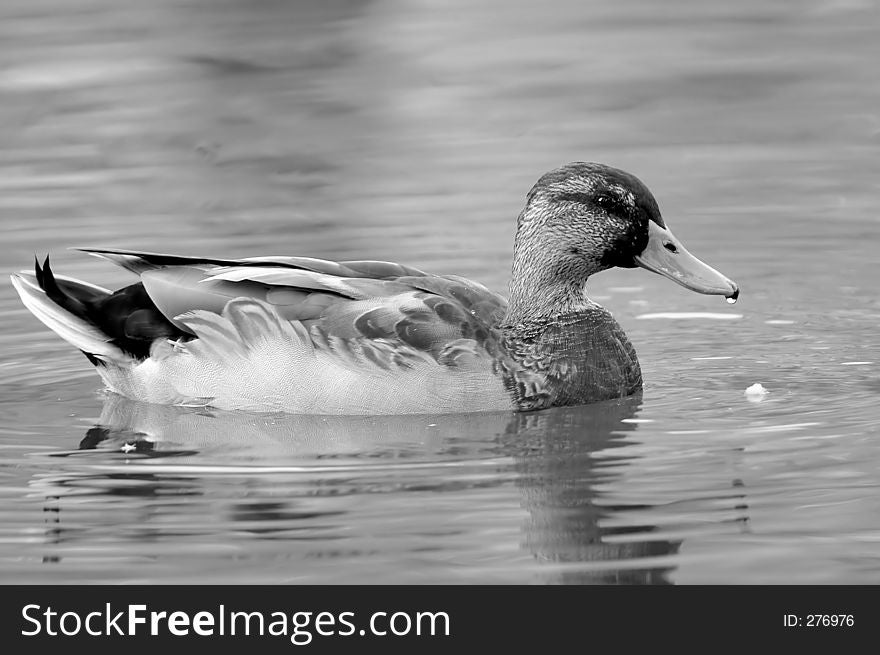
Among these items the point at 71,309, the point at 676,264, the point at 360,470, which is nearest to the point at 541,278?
the point at 676,264

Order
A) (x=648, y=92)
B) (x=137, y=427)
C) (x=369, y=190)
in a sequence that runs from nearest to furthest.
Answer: (x=137, y=427) → (x=369, y=190) → (x=648, y=92)

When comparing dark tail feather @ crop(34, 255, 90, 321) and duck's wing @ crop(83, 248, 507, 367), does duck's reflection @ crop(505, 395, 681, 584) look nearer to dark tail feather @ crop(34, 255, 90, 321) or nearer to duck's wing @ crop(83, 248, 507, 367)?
duck's wing @ crop(83, 248, 507, 367)

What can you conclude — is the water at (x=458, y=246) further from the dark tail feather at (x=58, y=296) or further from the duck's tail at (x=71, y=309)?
the dark tail feather at (x=58, y=296)

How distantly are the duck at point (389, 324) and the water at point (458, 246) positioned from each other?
0.60 feet

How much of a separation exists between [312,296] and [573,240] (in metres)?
1.49

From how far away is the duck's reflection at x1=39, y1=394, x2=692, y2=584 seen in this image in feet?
25.2

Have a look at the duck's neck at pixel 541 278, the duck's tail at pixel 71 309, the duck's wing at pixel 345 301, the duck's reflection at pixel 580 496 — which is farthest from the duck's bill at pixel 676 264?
the duck's tail at pixel 71 309

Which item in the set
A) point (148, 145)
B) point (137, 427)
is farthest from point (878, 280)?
point (148, 145)

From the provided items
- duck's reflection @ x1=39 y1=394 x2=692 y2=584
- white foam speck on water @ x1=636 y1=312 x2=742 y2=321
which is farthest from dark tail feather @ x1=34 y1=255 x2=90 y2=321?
white foam speck on water @ x1=636 y1=312 x2=742 y2=321

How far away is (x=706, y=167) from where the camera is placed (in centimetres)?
1505

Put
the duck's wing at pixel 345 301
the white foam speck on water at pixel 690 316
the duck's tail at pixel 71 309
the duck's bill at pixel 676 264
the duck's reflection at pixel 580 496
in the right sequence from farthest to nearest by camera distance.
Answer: the white foam speck on water at pixel 690 316 → the duck's tail at pixel 71 309 → the duck's bill at pixel 676 264 → the duck's wing at pixel 345 301 → the duck's reflection at pixel 580 496

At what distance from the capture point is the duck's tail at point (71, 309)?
408 inches

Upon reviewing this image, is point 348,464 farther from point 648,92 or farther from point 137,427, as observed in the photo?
point 648,92

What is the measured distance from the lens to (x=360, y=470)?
872cm
